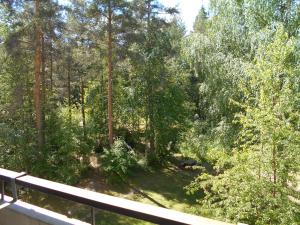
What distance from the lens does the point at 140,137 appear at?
16.7 metres

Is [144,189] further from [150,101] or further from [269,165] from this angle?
[269,165]

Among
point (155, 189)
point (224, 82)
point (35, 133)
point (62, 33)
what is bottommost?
point (155, 189)

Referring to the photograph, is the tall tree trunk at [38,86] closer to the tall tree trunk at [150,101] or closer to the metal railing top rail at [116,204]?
the tall tree trunk at [150,101]

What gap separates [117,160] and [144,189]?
1643mm

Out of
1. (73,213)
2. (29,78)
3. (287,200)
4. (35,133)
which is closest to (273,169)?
(287,200)

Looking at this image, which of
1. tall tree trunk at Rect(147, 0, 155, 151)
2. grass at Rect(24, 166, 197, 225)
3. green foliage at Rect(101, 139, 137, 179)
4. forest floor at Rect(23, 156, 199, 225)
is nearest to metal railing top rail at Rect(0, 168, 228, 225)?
grass at Rect(24, 166, 197, 225)

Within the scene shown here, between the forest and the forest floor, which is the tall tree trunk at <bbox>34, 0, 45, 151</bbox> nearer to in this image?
the forest

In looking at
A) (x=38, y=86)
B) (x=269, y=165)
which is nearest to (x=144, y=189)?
(x=38, y=86)

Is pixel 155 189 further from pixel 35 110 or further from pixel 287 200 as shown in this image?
pixel 287 200

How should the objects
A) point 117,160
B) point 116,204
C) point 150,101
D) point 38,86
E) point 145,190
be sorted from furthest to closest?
point 150,101, point 117,160, point 145,190, point 38,86, point 116,204

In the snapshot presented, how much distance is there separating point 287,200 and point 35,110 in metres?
9.97

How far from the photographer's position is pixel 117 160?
44.9 feet

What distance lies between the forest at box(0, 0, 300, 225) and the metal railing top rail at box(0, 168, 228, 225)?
4257 mm

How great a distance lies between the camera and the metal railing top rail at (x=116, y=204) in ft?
6.25
